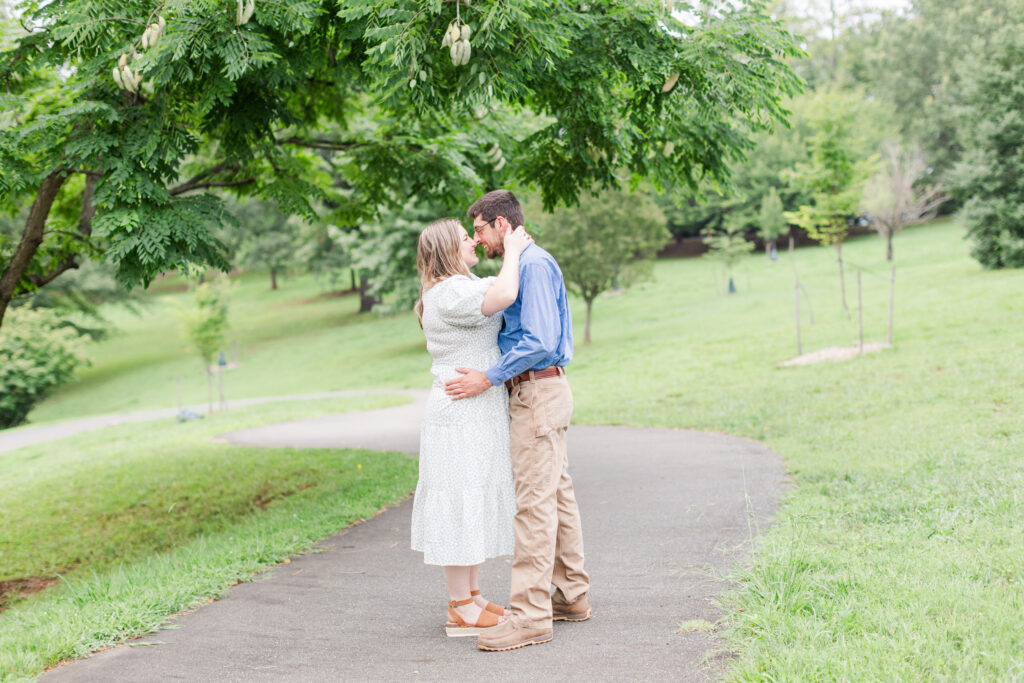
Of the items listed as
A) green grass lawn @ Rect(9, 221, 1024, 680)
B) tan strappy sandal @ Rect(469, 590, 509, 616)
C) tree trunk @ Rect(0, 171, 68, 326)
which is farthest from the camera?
tree trunk @ Rect(0, 171, 68, 326)

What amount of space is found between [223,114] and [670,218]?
1937 inches

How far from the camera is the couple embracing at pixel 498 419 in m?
3.87

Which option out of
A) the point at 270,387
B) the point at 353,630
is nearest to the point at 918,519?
the point at 353,630

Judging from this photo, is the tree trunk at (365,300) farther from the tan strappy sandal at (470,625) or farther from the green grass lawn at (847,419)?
the tan strappy sandal at (470,625)

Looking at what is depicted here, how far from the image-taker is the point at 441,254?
4031mm

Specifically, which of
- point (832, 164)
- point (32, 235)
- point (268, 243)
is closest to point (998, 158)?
point (832, 164)

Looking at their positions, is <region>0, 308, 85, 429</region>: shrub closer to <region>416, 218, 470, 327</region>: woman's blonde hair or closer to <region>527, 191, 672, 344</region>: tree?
<region>527, 191, 672, 344</region>: tree

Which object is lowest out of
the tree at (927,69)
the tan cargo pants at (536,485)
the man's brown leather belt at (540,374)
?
the tan cargo pants at (536,485)

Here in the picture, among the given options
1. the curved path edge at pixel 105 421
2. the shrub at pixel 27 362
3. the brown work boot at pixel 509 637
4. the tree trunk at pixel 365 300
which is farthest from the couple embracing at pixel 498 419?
the tree trunk at pixel 365 300

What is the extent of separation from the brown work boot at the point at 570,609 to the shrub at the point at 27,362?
89.6 feet

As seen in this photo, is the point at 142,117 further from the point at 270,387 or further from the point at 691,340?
the point at 270,387

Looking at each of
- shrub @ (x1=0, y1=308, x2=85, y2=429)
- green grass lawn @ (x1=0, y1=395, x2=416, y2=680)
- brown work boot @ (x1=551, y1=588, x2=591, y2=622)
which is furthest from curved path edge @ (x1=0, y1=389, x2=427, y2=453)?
brown work boot @ (x1=551, y1=588, x2=591, y2=622)

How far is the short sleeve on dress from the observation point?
3895mm

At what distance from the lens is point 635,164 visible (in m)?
7.79
